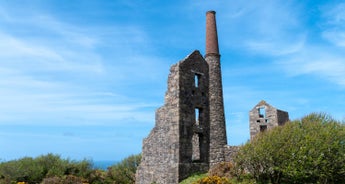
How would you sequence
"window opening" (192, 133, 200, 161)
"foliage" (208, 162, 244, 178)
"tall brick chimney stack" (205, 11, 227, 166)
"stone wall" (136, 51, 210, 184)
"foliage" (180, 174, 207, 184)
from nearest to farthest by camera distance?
"foliage" (208, 162, 244, 178), "foliage" (180, 174, 207, 184), "stone wall" (136, 51, 210, 184), "tall brick chimney stack" (205, 11, 227, 166), "window opening" (192, 133, 200, 161)

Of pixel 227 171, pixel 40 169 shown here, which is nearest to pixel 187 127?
pixel 227 171

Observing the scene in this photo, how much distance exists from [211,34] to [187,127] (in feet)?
29.9

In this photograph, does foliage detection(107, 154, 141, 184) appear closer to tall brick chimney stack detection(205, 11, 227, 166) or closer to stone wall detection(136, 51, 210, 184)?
stone wall detection(136, 51, 210, 184)

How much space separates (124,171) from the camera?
1075 inches

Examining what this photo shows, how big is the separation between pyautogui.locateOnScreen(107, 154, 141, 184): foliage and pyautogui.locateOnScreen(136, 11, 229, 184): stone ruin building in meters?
3.47

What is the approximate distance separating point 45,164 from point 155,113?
895 centimetres

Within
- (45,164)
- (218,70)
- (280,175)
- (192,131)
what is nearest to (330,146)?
(280,175)

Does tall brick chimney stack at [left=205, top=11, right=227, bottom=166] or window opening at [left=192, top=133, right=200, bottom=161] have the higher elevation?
tall brick chimney stack at [left=205, top=11, right=227, bottom=166]

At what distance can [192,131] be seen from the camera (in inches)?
844

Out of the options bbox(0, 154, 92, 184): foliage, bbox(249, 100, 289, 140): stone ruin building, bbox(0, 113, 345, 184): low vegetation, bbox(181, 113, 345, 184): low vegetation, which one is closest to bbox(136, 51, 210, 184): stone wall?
bbox(0, 113, 345, 184): low vegetation

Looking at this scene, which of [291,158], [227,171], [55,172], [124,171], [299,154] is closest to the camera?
[299,154]

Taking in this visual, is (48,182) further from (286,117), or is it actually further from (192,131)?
(286,117)

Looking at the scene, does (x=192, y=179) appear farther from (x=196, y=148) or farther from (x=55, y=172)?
(x=55, y=172)

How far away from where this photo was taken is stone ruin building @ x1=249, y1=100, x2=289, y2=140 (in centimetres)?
3062
